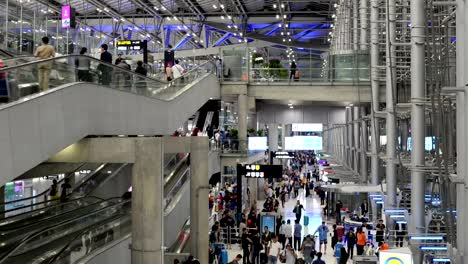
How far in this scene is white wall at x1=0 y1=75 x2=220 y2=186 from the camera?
8750 mm

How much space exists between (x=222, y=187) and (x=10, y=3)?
68.3 feet

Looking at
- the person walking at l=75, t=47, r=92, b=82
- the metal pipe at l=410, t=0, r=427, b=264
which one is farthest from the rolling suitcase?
the person walking at l=75, t=47, r=92, b=82

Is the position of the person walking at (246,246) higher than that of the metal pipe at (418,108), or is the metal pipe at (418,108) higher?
the metal pipe at (418,108)

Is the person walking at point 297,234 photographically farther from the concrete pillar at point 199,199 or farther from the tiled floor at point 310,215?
the concrete pillar at point 199,199

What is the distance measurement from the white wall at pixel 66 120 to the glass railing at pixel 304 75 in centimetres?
1378

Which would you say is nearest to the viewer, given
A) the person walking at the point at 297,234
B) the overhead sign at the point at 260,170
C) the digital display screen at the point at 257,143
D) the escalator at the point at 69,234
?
the escalator at the point at 69,234

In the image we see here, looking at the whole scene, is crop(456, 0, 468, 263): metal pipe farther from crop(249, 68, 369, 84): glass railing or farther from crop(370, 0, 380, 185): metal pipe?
crop(249, 68, 369, 84): glass railing

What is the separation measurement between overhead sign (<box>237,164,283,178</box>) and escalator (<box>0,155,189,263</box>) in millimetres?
8912

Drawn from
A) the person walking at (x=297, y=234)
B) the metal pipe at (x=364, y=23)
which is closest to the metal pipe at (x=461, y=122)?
the person walking at (x=297, y=234)

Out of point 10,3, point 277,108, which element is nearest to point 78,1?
point 277,108

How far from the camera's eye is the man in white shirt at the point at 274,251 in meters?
16.8

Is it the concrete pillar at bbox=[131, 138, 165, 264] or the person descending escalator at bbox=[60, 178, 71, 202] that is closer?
the concrete pillar at bbox=[131, 138, 165, 264]

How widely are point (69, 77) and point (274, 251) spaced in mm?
8959

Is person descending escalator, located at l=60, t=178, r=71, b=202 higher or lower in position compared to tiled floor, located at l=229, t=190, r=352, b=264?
higher
